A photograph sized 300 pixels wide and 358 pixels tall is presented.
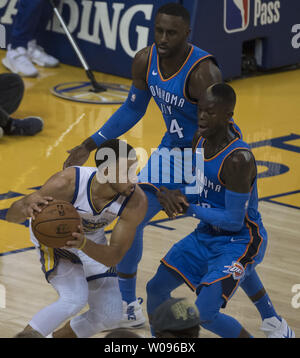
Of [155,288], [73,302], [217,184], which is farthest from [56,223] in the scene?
[217,184]

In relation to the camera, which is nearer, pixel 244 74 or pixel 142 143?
pixel 142 143

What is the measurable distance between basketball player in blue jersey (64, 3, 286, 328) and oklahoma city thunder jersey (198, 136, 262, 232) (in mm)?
625

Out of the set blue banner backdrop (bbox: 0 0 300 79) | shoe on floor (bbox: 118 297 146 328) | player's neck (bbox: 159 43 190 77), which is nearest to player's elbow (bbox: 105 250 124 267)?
shoe on floor (bbox: 118 297 146 328)

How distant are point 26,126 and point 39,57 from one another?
121 inches

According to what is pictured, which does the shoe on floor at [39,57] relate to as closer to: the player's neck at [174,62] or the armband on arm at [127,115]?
the armband on arm at [127,115]

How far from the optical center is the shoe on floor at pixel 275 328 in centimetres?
485

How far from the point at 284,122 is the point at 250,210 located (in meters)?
5.66

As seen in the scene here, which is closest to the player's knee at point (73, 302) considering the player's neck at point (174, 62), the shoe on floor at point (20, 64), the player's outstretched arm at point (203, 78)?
the player's outstretched arm at point (203, 78)

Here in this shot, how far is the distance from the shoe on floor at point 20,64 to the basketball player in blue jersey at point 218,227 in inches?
293

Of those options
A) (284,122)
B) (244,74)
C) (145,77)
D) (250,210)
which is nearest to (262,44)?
(244,74)

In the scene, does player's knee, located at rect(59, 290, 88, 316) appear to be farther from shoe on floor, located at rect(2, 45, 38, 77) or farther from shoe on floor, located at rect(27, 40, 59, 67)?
shoe on floor, located at rect(27, 40, 59, 67)

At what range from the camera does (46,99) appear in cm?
1073

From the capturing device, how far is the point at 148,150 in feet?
29.1
